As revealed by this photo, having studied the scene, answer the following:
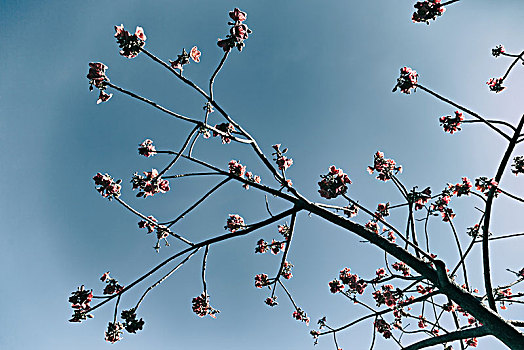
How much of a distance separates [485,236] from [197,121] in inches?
136

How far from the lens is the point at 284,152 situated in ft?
14.2

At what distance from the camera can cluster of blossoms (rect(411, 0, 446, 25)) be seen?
3617mm

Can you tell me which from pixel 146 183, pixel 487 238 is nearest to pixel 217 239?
pixel 146 183

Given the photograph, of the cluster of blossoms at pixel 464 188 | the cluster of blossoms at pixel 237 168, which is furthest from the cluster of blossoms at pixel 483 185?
the cluster of blossoms at pixel 237 168

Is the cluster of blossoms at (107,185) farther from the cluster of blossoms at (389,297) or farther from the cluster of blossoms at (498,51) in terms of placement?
the cluster of blossoms at (498,51)

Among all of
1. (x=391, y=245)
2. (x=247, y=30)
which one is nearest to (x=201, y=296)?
(x=391, y=245)

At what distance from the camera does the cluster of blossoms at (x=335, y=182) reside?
379cm

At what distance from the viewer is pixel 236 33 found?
126 inches

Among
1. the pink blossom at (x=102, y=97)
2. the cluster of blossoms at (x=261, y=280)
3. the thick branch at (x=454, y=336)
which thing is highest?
the pink blossom at (x=102, y=97)

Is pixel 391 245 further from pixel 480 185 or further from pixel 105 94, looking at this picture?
pixel 105 94

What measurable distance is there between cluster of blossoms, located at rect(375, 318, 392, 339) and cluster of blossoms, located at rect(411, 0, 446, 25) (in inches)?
167

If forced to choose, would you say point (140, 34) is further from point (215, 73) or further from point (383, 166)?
point (383, 166)

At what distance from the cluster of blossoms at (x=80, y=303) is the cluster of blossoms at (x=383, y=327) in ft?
13.3

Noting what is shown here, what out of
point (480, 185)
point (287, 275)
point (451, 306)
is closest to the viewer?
point (480, 185)
